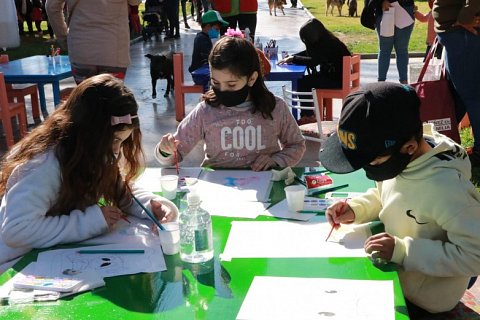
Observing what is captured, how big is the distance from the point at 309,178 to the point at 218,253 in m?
0.82

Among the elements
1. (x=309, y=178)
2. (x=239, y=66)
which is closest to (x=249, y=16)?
(x=239, y=66)

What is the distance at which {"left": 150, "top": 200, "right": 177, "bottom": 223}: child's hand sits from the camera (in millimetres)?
2285

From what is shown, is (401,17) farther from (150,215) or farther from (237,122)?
(150,215)

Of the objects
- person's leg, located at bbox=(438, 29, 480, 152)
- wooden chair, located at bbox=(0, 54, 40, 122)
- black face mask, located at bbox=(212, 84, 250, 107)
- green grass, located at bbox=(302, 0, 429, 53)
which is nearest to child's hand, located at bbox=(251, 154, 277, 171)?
black face mask, located at bbox=(212, 84, 250, 107)

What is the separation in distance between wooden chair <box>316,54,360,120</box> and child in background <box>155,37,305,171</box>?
2.87 meters

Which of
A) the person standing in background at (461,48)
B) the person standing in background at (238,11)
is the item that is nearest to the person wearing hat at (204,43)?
the person standing in background at (238,11)

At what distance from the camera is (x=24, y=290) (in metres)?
1.76

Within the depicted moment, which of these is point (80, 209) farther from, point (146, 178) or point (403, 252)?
point (403, 252)

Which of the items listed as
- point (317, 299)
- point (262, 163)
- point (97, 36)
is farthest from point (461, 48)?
point (317, 299)

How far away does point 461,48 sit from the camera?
4.72 m

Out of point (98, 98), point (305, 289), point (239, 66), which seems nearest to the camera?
point (305, 289)

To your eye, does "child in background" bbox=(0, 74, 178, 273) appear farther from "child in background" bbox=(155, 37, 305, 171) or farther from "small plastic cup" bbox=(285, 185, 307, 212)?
"child in background" bbox=(155, 37, 305, 171)

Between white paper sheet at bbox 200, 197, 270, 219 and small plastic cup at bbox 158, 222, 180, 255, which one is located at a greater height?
small plastic cup at bbox 158, 222, 180, 255

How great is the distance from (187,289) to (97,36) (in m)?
3.75
